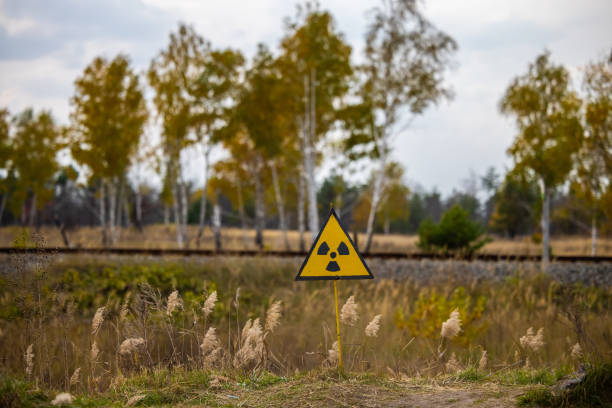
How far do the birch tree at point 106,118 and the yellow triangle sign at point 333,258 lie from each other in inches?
714

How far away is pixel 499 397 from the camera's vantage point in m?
4.32

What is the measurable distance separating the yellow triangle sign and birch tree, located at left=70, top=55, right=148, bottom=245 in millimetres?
18144

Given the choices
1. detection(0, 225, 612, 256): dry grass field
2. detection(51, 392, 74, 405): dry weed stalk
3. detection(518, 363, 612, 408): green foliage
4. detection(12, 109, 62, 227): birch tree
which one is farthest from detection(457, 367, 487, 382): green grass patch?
detection(12, 109, 62, 227): birch tree

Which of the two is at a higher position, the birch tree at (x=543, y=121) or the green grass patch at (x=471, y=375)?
the birch tree at (x=543, y=121)

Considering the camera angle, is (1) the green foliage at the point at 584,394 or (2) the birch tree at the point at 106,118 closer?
(1) the green foliage at the point at 584,394

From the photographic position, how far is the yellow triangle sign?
5.16 metres

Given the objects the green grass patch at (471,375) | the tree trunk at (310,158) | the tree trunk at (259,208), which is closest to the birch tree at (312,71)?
the tree trunk at (310,158)

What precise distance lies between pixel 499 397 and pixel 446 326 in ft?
3.05

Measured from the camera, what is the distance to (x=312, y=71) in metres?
20.1

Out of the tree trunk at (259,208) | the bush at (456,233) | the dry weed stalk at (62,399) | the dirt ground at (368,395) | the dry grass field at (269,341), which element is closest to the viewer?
the dry weed stalk at (62,399)

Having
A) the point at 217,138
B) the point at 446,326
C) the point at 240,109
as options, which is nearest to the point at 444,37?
the point at 240,109

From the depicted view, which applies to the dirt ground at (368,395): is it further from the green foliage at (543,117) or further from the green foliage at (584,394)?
the green foliage at (543,117)

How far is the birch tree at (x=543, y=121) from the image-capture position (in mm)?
Result: 17922

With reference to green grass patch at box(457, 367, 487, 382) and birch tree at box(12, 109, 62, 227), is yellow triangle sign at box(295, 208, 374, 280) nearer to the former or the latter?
green grass patch at box(457, 367, 487, 382)
